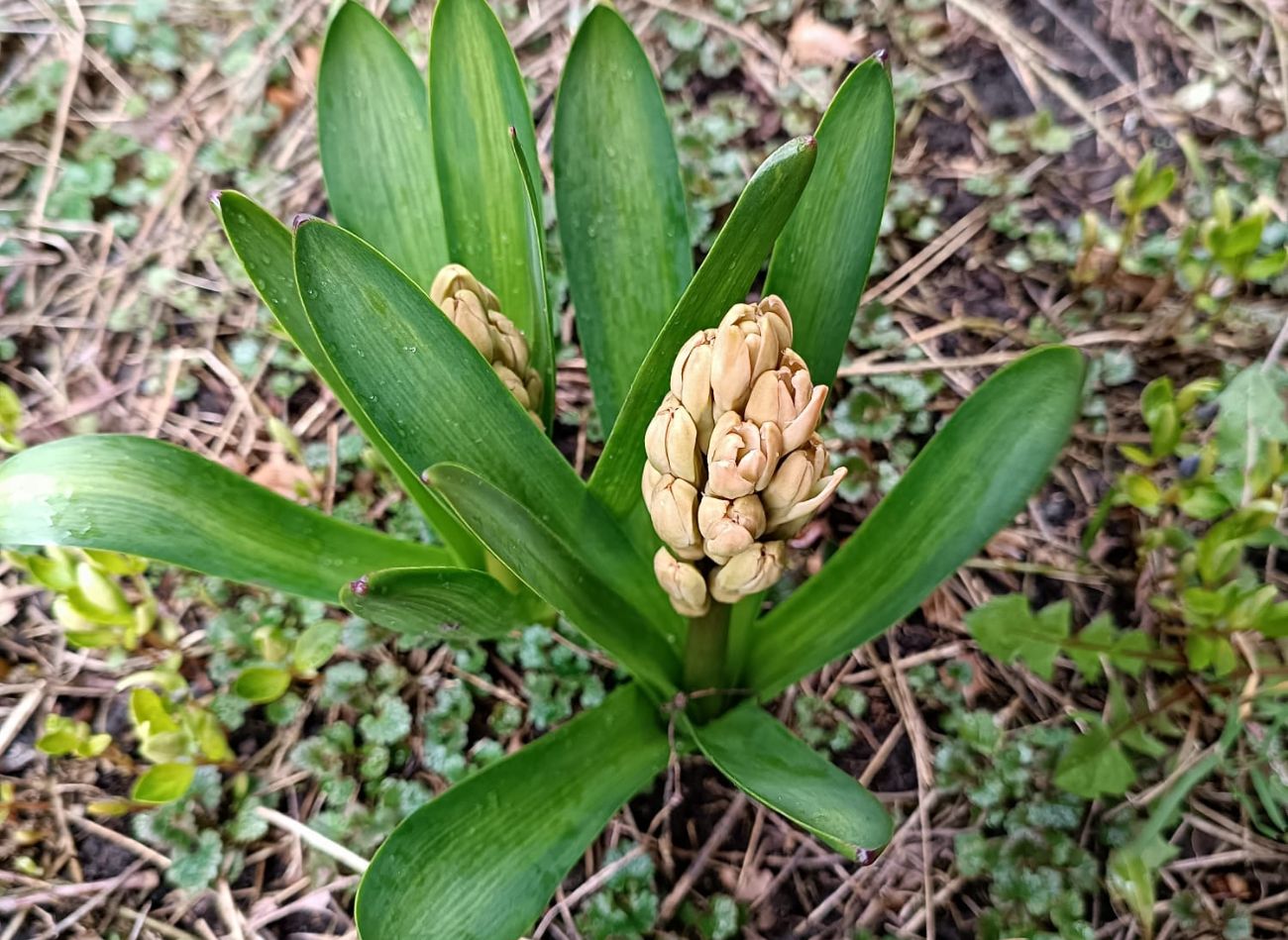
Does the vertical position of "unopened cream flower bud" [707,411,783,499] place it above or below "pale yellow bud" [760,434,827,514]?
above

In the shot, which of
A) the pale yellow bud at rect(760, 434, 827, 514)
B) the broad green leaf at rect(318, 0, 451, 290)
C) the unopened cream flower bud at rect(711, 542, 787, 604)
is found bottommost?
the unopened cream flower bud at rect(711, 542, 787, 604)

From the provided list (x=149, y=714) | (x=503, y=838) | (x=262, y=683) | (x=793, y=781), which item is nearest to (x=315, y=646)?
(x=262, y=683)

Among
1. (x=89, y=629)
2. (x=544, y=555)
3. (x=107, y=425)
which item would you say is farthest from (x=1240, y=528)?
(x=107, y=425)

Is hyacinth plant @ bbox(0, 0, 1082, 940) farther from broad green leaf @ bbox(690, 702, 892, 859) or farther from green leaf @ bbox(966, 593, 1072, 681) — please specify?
green leaf @ bbox(966, 593, 1072, 681)

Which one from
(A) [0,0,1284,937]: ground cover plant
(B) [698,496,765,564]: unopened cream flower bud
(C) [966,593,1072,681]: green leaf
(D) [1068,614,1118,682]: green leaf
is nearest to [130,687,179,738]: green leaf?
(A) [0,0,1284,937]: ground cover plant

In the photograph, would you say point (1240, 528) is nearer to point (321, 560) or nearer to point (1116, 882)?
point (1116, 882)

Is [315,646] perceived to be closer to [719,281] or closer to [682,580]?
[682,580]

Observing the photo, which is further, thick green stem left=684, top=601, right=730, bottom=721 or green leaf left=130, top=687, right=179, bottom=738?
green leaf left=130, top=687, right=179, bottom=738

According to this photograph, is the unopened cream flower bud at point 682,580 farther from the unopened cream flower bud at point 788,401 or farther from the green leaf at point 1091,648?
the green leaf at point 1091,648
